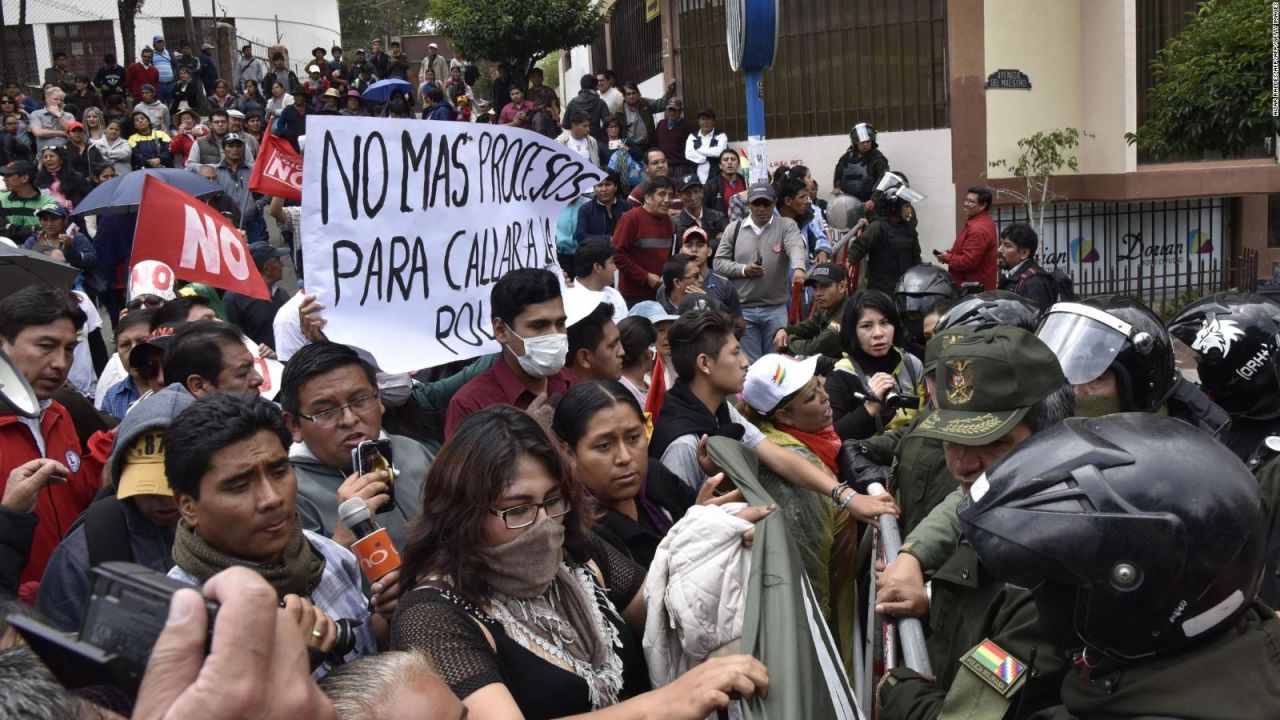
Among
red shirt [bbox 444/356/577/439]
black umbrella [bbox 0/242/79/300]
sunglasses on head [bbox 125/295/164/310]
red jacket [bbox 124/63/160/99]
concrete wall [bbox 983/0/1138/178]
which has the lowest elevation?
red shirt [bbox 444/356/577/439]

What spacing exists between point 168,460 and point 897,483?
2.55 metres

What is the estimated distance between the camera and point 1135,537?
2.00 metres

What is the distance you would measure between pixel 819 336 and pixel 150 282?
159 inches

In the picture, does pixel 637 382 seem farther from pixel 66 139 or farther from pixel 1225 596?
pixel 66 139

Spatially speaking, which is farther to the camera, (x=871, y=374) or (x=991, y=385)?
(x=871, y=374)

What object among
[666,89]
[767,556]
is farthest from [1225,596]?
[666,89]

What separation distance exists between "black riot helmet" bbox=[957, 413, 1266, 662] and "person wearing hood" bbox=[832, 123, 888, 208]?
12.9 meters

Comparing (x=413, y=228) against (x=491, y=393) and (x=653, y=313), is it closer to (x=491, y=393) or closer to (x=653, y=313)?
(x=491, y=393)

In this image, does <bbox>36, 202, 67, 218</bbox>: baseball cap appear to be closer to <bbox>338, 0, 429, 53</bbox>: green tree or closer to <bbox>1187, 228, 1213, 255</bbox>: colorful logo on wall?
<bbox>1187, 228, 1213, 255</bbox>: colorful logo on wall

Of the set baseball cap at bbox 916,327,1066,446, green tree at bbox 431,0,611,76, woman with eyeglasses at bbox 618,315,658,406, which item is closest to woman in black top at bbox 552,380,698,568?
baseball cap at bbox 916,327,1066,446

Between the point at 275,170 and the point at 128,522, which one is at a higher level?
the point at 275,170

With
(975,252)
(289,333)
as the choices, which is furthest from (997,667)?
(975,252)

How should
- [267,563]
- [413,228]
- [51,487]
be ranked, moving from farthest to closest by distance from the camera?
[413,228] → [51,487] → [267,563]

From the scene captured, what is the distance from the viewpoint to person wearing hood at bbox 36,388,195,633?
10.9ft
